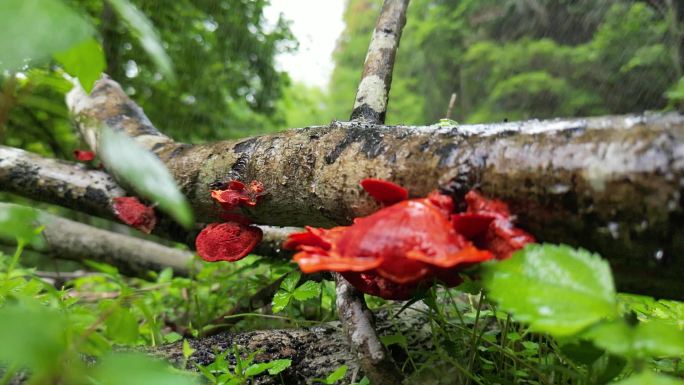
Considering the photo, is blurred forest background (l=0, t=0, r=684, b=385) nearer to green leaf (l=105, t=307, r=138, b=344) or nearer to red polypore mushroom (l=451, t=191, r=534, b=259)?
green leaf (l=105, t=307, r=138, b=344)

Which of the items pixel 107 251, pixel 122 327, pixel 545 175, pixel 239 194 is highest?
pixel 107 251

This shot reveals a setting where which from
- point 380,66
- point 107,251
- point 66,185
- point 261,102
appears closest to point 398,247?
point 380,66

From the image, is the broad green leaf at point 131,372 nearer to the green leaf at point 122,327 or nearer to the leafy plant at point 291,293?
the green leaf at point 122,327

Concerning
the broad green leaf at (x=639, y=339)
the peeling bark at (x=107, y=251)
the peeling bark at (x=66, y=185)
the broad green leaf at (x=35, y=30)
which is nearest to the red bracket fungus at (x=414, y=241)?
the broad green leaf at (x=639, y=339)

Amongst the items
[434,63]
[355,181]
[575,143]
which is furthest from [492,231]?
[434,63]

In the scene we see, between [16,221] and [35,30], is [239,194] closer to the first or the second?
[16,221]

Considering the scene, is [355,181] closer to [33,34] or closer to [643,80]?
[33,34]
